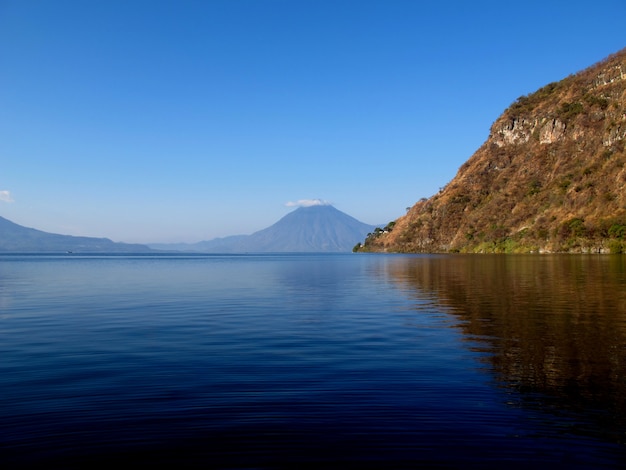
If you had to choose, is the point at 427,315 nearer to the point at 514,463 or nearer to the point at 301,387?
the point at 301,387

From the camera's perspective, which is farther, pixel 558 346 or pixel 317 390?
pixel 558 346

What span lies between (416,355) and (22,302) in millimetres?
34832

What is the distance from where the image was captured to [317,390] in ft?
51.2

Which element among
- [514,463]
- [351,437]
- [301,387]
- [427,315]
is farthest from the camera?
[427,315]

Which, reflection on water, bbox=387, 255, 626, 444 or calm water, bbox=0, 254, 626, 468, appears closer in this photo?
calm water, bbox=0, 254, 626, 468

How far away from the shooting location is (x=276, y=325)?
29422 millimetres

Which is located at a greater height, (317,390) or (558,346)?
(558,346)

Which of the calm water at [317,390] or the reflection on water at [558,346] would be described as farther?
the reflection on water at [558,346]

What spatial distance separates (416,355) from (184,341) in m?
10.8

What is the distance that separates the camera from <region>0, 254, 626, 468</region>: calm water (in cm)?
1119

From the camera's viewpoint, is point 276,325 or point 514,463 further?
point 276,325

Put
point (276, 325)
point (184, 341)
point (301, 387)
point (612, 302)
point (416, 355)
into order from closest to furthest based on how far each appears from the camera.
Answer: point (301, 387) < point (416, 355) < point (184, 341) < point (276, 325) < point (612, 302)

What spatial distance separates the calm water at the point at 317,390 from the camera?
11.2 m

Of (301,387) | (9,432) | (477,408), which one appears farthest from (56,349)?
(477,408)
